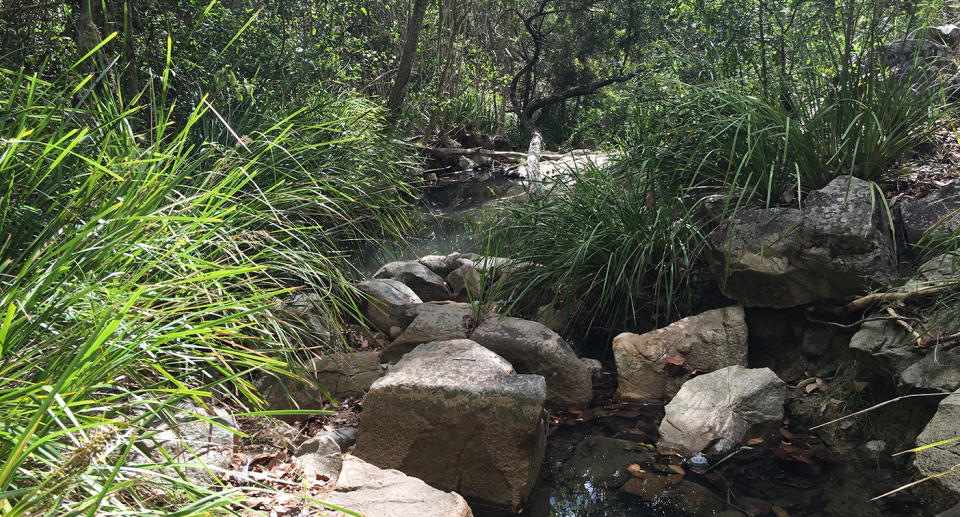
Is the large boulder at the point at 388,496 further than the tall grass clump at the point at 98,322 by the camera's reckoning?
Yes

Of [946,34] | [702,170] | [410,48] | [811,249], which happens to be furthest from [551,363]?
[410,48]

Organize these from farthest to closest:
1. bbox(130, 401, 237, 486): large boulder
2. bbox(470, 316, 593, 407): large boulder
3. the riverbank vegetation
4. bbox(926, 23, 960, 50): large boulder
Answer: bbox(926, 23, 960, 50): large boulder < bbox(470, 316, 593, 407): large boulder < bbox(130, 401, 237, 486): large boulder < the riverbank vegetation

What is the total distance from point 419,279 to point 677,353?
7.64 ft

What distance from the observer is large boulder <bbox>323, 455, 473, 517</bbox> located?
8.05 ft

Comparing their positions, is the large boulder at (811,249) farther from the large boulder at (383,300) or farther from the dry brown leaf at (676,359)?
the large boulder at (383,300)

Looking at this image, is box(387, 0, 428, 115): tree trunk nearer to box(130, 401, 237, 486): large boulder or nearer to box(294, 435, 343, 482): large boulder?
box(294, 435, 343, 482): large boulder

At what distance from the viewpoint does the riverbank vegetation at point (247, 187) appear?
1.74m

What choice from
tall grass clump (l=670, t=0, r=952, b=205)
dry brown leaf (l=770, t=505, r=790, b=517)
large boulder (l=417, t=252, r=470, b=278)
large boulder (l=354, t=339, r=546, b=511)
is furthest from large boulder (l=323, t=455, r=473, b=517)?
large boulder (l=417, t=252, r=470, b=278)

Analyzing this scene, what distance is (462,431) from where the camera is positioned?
3.07 m

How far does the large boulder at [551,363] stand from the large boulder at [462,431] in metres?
0.76

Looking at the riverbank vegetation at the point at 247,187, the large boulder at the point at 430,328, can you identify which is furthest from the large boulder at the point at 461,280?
the large boulder at the point at 430,328

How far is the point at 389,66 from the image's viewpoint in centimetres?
1252

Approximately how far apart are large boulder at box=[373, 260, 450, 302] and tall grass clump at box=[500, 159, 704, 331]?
985mm

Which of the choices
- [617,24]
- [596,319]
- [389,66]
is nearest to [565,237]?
[596,319]
